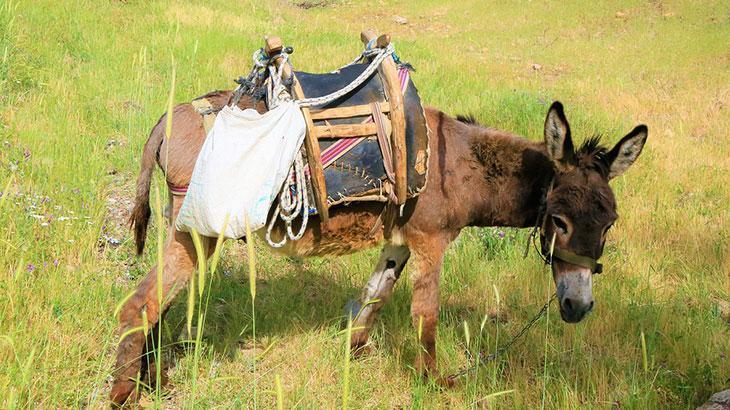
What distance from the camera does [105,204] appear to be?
4578 millimetres

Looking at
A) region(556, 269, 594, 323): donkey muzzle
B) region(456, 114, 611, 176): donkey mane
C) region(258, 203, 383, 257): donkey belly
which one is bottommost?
region(556, 269, 594, 323): donkey muzzle

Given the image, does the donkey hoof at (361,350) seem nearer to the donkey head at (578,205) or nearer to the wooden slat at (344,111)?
the donkey head at (578,205)

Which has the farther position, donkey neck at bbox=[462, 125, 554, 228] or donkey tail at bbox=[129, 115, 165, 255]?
donkey neck at bbox=[462, 125, 554, 228]

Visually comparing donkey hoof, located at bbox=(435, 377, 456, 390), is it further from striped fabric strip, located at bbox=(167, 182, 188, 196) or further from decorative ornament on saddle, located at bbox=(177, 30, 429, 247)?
striped fabric strip, located at bbox=(167, 182, 188, 196)

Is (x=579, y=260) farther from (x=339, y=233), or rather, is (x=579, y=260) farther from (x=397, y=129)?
(x=339, y=233)

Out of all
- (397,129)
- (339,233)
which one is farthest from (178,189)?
(397,129)

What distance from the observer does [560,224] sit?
10.6 ft

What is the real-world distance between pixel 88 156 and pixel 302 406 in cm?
335

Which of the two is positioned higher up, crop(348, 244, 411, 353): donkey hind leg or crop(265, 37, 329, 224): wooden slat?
crop(265, 37, 329, 224): wooden slat

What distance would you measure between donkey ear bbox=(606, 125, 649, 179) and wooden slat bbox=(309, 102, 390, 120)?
4.17 feet

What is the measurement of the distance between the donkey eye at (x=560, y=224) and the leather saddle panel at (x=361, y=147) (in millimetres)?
760

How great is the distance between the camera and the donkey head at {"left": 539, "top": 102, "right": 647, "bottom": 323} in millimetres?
3086

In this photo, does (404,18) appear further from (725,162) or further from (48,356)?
(48,356)

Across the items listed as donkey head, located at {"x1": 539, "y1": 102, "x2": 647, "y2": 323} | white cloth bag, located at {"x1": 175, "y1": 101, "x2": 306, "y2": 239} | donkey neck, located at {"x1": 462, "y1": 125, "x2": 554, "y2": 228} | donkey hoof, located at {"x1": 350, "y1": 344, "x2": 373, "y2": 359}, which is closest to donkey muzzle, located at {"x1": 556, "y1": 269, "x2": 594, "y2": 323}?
donkey head, located at {"x1": 539, "y1": 102, "x2": 647, "y2": 323}
